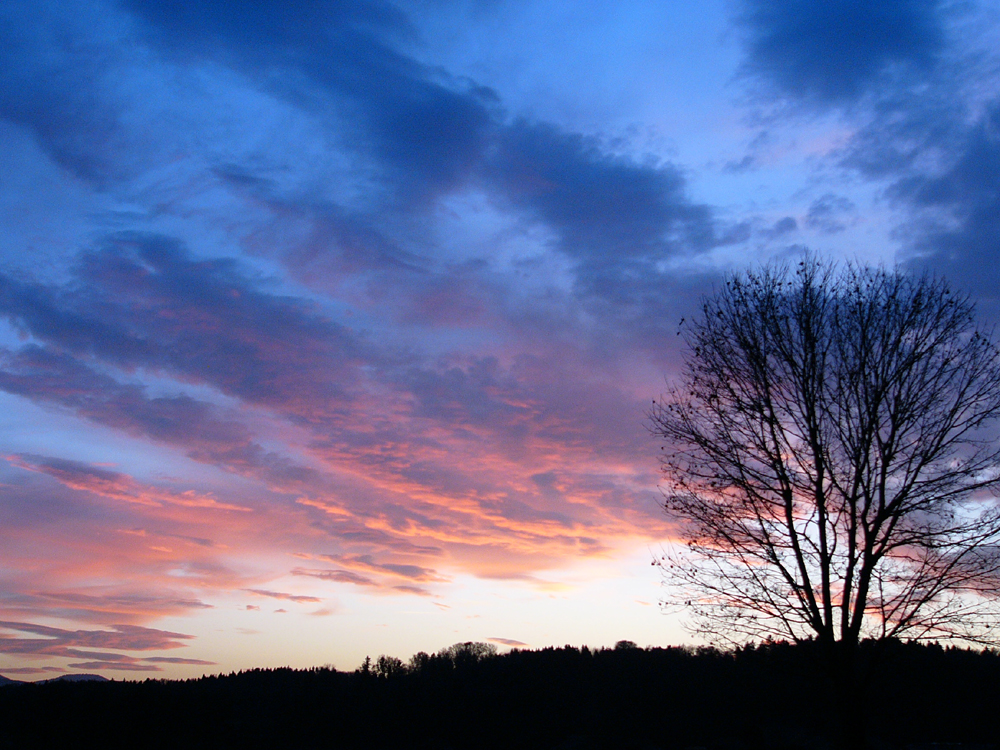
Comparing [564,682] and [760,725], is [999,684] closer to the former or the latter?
[760,725]

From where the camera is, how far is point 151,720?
121ft

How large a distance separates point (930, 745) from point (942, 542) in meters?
18.4

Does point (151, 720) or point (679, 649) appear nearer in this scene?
point (151, 720)

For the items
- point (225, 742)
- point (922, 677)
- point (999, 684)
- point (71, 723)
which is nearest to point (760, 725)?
point (922, 677)

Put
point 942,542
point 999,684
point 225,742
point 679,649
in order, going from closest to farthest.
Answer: point 942,542 → point 999,684 → point 225,742 → point 679,649

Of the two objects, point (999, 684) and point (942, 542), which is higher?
point (942, 542)

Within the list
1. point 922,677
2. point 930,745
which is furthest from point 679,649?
point 930,745

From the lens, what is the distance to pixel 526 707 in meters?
40.7

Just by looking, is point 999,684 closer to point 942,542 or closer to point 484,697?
point 942,542

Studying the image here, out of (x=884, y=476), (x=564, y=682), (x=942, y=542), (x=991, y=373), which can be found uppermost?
(x=991, y=373)

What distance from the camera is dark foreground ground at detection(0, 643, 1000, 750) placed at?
27.4 meters

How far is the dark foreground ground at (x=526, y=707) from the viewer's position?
27.4 meters

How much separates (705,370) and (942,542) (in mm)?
4526

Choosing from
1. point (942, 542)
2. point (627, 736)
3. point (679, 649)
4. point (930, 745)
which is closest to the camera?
point (942, 542)
